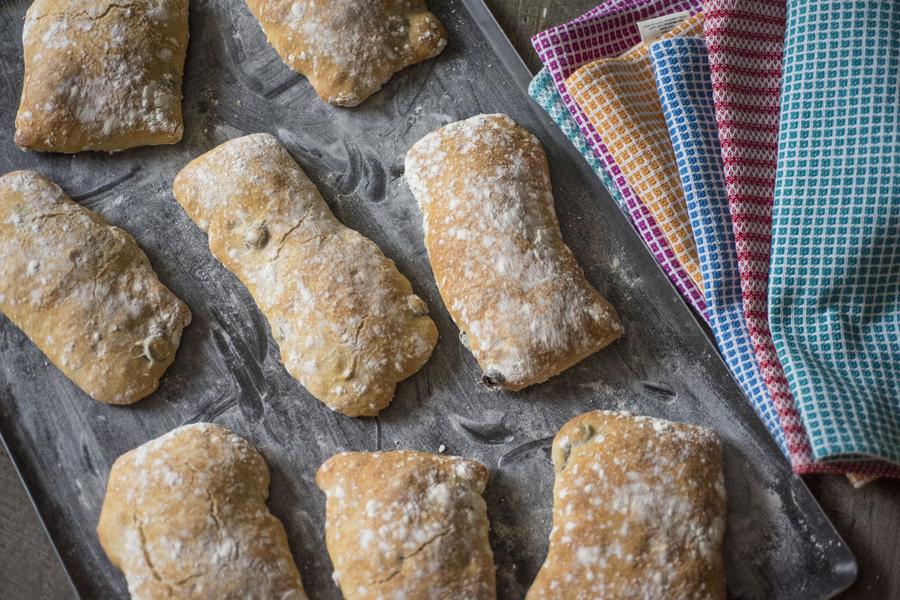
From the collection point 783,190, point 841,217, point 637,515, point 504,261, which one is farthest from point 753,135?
point 637,515

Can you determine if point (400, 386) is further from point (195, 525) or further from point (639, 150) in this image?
point (639, 150)

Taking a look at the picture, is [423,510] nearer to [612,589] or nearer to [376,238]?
[612,589]

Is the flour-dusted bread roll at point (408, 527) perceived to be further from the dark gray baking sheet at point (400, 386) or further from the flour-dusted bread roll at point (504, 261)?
the flour-dusted bread roll at point (504, 261)

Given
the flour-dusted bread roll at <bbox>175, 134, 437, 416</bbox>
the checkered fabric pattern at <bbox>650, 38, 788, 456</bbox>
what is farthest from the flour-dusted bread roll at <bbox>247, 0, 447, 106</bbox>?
the checkered fabric pattern at <bbox>650, 38, 788, 456</bbox>

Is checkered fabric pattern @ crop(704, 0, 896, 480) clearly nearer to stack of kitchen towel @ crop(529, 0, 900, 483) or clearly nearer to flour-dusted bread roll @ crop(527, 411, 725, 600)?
stack of kitchen towel @ crop(529, 0, 900, 483)

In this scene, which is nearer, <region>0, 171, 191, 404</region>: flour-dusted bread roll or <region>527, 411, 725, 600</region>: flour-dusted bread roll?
<region>527, 411, 725, 600</region>: flour-dusted bread roll

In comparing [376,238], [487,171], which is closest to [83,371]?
[376,238]
